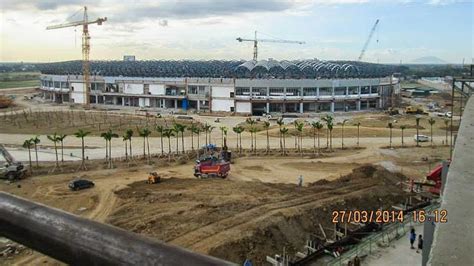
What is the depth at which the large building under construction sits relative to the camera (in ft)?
211

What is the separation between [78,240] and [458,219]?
269 cm

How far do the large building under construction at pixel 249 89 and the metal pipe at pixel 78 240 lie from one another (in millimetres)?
61647

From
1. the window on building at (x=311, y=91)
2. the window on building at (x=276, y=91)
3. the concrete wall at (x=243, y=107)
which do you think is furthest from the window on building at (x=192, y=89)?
the window on building at (x=311, y=91)

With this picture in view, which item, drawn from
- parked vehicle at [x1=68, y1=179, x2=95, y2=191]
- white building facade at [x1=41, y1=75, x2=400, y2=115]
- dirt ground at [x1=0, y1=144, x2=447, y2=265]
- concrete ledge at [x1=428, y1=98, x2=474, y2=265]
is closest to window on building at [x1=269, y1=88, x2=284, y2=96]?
white building facade at [x1=41, y1=75, x2=400, y2=115]

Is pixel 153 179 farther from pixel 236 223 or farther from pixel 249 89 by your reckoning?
pixel 249 89

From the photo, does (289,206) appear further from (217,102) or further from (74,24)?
(74,24)

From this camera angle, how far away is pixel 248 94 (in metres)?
63.8

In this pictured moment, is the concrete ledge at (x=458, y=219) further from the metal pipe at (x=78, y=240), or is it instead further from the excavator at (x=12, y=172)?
the excavator at (x=12, y=172)

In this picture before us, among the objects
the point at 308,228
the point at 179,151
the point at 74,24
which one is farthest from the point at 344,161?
the point at 74,24

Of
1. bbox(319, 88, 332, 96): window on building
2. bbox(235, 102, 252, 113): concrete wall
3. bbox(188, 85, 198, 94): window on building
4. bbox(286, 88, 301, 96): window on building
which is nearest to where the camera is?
bbox(235, 102, 252, 113): concrete wall

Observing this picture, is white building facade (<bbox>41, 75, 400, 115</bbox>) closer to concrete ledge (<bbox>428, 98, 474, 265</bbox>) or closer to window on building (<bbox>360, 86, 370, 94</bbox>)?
window on building (<bbox>360, 86, 370, 94</bbox>)

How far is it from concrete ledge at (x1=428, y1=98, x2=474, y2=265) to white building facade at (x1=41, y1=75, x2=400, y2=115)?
192 feet

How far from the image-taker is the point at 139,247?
1.38m

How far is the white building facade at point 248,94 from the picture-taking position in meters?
64.1
